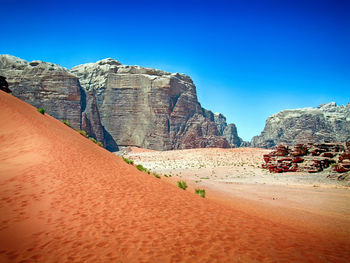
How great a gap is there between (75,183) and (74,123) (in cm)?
5733

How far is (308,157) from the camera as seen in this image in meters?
24.2

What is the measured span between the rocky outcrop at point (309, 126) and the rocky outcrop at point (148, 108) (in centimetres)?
2889

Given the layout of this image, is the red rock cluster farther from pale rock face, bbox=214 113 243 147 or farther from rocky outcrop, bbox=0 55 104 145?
pale rock face, bbox=214 113 243 147

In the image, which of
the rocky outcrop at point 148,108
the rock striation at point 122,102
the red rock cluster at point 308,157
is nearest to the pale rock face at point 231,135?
the rocky outcrop at point 148,108

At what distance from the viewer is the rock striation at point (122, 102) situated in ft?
204

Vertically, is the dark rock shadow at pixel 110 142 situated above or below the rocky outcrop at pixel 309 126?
below

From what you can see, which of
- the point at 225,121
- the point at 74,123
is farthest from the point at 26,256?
the point at 225,121

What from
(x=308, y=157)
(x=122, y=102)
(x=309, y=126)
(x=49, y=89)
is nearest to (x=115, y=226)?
(x=308, y=157)

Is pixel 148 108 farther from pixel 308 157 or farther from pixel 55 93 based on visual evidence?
pixel 308 157

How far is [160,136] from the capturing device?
219 ft

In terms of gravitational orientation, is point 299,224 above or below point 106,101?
below

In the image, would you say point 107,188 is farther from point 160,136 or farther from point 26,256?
point 160,136

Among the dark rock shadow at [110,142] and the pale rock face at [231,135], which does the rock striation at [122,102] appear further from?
the pale rock face at [231,135]

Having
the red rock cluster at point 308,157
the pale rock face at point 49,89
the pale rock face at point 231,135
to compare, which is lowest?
the red rock cluster at point 308,157
